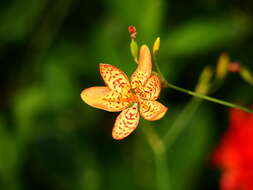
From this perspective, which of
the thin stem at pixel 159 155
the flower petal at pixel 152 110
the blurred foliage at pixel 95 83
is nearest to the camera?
the flower petal at pixel 152 110

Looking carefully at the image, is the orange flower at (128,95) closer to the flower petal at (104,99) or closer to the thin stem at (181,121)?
the flower petal at (104,99)

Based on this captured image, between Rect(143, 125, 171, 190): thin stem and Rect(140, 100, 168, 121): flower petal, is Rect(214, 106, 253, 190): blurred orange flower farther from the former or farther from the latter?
Rect(140, 100, 168, 121): flower petal

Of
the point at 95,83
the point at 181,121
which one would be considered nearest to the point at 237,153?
the point at 181,121

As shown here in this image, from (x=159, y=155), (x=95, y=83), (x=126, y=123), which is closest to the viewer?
(x=126, y=123)

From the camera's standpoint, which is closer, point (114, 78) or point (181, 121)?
point (114, 78)

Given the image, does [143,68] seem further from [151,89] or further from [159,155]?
[159,155]

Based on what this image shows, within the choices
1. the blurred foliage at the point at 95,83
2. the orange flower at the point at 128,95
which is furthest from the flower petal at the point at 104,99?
the blurred foliage at the point at 95,83

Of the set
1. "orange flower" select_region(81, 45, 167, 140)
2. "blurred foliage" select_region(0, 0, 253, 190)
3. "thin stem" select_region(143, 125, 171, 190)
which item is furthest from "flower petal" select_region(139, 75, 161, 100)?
"blurred foliage" select_region(0, 0, 253, 190)
